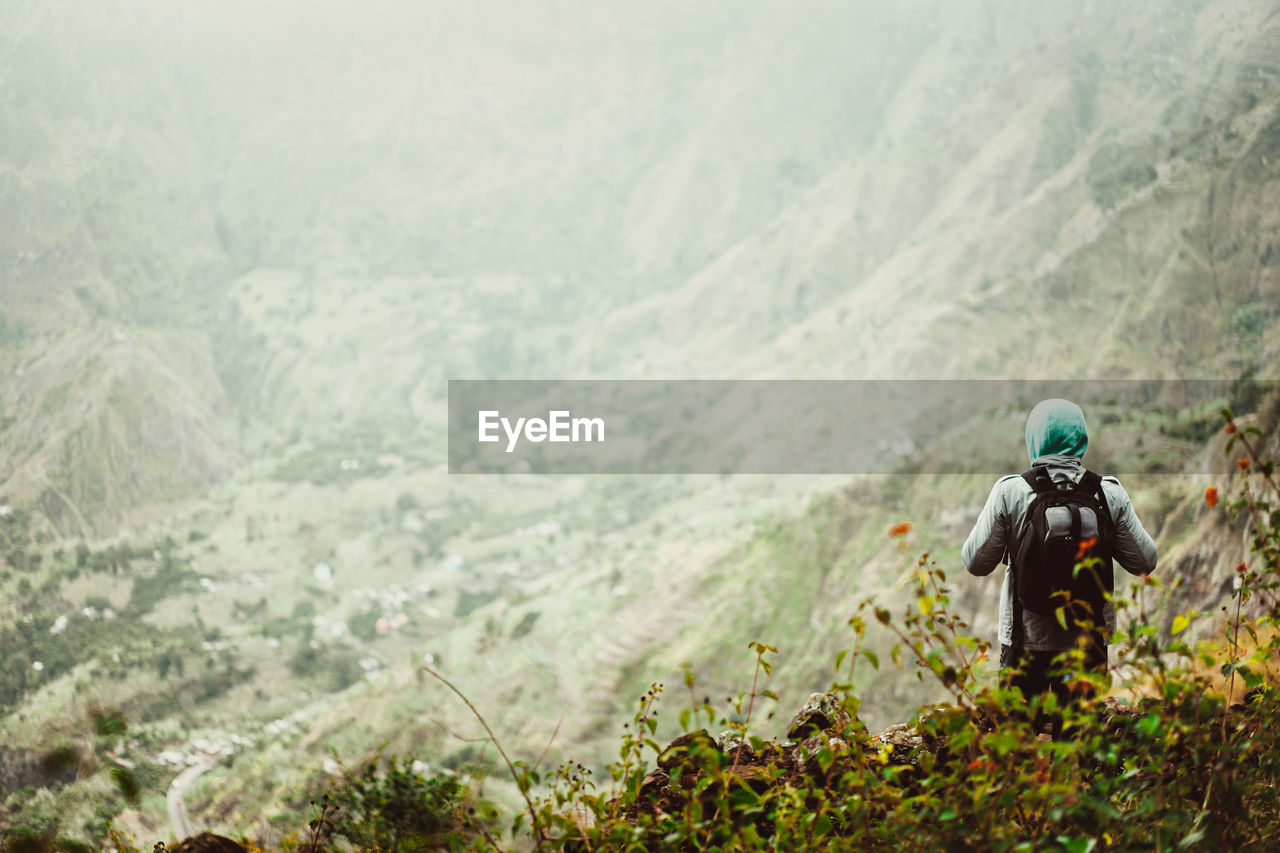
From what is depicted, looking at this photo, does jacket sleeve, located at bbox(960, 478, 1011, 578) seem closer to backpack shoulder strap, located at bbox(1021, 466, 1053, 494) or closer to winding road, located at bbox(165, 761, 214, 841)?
backpack shoulder strap, located at bbox(1021, 466, 1053, 494)

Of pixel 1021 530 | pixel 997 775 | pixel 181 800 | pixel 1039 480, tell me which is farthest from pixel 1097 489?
pixel 181 800

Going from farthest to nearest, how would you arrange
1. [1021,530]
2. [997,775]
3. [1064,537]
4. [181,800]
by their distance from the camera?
[181,800] → [1021,530] → [1064,537] → [997,775]

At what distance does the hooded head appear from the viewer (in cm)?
293

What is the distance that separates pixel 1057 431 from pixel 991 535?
44cm

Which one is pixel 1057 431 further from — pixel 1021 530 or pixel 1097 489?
pixel 1021 530

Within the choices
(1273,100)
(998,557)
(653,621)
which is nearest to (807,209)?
(1273,100)

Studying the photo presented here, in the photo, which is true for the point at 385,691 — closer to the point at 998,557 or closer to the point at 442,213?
the point at 998,557

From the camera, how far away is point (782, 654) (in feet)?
58.5

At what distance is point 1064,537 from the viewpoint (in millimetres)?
2830

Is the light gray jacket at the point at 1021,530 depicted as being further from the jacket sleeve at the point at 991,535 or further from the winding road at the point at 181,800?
the winding road at the point at 181,800

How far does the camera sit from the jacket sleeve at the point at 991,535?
2.99 metres

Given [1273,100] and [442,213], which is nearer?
[1273,100]

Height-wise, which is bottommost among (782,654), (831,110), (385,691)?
(385,691)

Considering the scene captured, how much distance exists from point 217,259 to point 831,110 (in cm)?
5635
